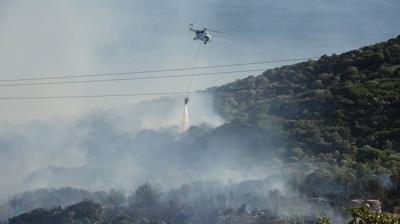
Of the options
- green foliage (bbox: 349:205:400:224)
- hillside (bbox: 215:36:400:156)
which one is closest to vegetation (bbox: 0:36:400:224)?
hillside (bbox: 215:36:400:156)

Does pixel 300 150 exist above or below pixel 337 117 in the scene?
below

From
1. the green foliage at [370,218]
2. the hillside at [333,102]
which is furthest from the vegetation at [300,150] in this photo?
the green foliage at [370,218]

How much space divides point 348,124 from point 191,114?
43.9 metres

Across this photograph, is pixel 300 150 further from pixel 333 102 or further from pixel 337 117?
pixel 333 102

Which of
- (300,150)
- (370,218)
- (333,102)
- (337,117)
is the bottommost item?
(370,218)

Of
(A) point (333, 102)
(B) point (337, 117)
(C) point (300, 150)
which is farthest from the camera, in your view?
(A) point (333, 102)

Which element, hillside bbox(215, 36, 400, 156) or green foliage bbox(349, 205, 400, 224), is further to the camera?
hillside bbox(215, 36, 400, 156)

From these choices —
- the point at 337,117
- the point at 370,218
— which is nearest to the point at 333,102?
the point at 337,117

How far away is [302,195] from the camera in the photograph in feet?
223

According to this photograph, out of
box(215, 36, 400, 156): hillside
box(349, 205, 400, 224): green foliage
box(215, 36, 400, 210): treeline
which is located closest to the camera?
box(349, 205, 400, 224): green foliage

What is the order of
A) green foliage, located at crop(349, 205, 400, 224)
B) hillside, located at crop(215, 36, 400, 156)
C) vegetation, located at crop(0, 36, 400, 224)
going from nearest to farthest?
green foliage, located at crop(349, 205, 400, 224), vegetation, located at crop(0, 36, 400, 224), hillside, located at crop(215, 36, 400, 156)

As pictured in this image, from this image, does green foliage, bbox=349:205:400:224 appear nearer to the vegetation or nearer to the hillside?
the vegetation

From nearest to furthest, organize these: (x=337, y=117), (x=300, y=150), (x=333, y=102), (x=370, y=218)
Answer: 1. (x=370, y=218)
2. (x=300, y=150)
3. (x=337, y=117)
4. (x=333, y=102)

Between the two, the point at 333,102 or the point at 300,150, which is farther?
the point at 333,102
